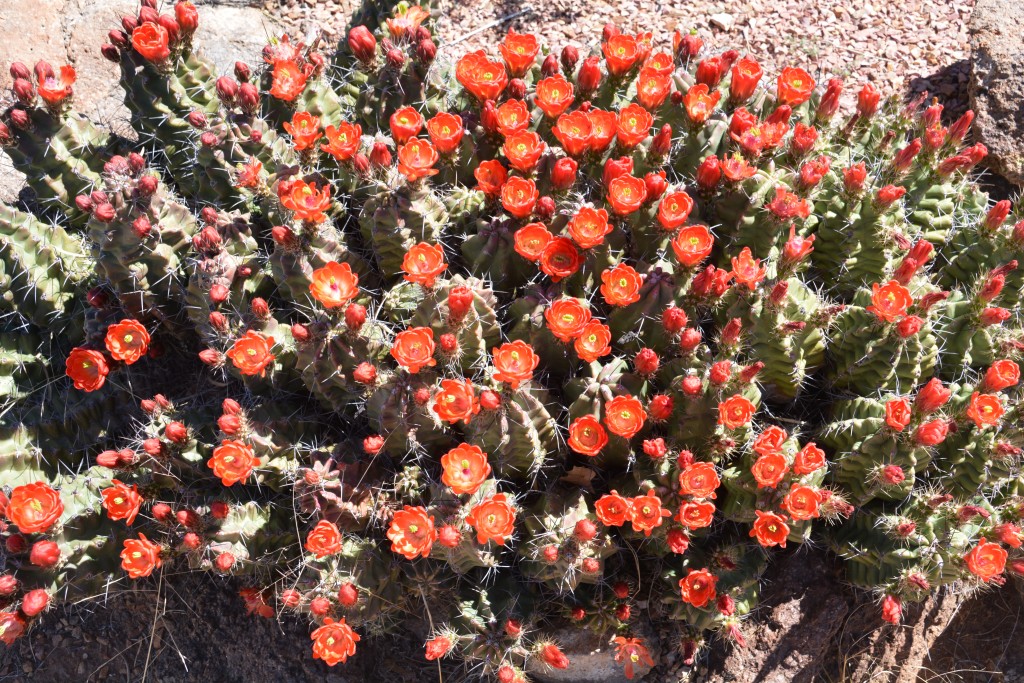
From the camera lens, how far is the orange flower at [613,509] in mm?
3262

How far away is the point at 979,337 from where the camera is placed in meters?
3.73

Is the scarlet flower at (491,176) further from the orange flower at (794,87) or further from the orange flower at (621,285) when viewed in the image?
the orange flower at (794,87)

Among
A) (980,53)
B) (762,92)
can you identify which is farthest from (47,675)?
(980,53)

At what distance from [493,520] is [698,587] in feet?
3.53

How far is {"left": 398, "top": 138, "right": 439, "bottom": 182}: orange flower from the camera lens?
348 centimetres

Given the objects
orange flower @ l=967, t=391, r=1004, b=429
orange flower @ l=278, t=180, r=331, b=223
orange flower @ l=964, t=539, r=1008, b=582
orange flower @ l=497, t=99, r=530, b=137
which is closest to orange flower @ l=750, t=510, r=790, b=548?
orange flower @ l=964, t=539, r=1008, b=582

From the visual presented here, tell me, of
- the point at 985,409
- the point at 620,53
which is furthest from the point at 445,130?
the point at 985,409

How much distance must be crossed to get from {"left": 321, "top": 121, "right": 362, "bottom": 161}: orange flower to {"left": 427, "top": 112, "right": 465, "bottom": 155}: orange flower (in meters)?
0.37

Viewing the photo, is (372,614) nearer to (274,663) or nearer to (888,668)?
(274,663)

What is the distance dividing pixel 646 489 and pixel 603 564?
426 millimetres

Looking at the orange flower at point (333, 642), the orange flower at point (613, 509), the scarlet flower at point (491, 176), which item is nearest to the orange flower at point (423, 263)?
the scarlet flower at point (491, 176)

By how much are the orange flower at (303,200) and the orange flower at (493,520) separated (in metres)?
1.53

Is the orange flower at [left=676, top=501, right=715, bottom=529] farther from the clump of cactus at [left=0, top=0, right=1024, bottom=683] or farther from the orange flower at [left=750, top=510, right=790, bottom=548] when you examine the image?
the orange flower at [left=750, top=510, right=790, bottom=548]

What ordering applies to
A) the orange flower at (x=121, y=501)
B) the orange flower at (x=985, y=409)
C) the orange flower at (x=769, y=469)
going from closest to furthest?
the orange flower at (x=769, y=469), the orange flower at (x=985, y=409), the orange flower at (x=121, y=501)
